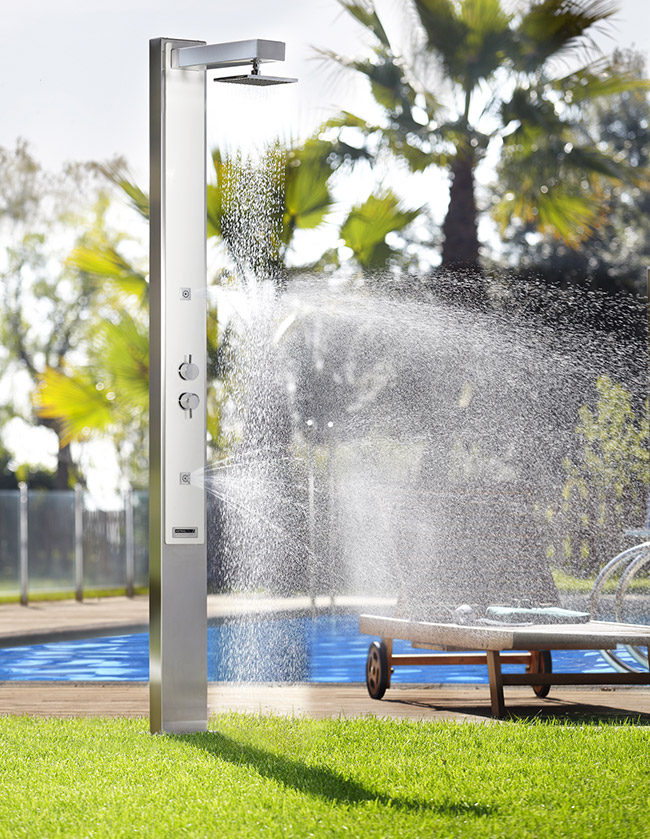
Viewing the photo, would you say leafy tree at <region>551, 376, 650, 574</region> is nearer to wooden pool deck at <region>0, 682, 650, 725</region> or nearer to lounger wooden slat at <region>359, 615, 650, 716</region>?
wooden pool deck at <region>0, 682, 650, 725</region>

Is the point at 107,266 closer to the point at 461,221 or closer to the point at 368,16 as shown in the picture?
the point at 461,221

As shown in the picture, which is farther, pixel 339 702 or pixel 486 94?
→ pixel 486 94

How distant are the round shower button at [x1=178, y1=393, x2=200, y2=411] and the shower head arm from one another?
1.08 meters

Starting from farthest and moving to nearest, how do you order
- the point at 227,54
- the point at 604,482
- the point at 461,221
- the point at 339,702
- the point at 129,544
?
1. the point at 604,482
2. the point at 129,544
3. the point at 461,221
4. the point at 339,702
5. the point at 227,54

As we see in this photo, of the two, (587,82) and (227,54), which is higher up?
(587,82)

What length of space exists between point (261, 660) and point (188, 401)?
186 inches

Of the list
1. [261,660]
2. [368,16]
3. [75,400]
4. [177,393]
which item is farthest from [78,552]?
[177,393]

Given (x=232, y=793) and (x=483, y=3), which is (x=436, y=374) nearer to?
(x=483, y=3)

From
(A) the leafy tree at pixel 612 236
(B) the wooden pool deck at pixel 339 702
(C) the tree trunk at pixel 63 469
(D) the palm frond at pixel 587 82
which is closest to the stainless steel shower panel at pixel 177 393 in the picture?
(B) the wooden pool deck at pixel 339 702

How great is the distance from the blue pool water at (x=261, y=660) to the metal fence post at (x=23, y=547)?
9.64 feet

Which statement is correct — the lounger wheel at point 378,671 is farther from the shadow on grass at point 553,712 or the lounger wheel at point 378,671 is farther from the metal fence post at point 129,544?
the metal fence post at point 129,544

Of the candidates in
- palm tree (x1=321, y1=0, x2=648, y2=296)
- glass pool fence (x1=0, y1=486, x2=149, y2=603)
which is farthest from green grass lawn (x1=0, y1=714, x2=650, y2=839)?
glass pool fence (x1=0, y1=486, x2=149, y2=603)

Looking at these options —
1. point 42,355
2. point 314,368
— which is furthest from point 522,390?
point 42,355

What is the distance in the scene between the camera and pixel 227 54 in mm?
3736
